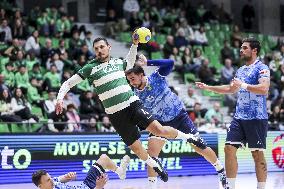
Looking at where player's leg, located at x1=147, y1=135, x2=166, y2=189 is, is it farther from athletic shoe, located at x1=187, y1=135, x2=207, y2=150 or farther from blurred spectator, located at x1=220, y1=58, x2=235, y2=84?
blurred spectator, located at x1=220, y1=58, x2=235, y2=84

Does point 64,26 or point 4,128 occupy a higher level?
point 64,26

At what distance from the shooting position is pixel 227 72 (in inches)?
890

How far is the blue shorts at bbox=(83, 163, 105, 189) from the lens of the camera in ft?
29.1

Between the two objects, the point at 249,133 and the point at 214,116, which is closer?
the point at 249,133

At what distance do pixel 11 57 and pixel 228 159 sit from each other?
10.5 metres

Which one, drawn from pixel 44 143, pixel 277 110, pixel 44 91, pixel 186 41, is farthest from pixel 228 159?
pixel 186 41

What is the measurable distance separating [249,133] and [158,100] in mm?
1628

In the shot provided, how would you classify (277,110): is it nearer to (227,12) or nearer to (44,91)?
(44,91)

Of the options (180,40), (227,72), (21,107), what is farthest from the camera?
(180,40)

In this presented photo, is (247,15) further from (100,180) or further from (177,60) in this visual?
(100,180)

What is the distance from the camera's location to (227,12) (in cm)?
3114

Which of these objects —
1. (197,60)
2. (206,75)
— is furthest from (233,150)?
(197,60)

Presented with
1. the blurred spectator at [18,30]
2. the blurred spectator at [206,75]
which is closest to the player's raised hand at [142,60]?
the blurred spectator at [18,30]

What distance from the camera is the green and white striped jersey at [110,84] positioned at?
897cm
